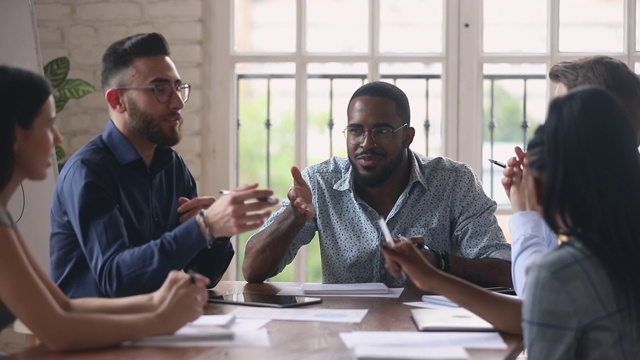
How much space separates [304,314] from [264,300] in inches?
8.8

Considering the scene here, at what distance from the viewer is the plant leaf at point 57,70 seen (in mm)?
3621

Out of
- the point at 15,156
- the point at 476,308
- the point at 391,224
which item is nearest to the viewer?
the point at 15,156

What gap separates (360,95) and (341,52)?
2.69ft

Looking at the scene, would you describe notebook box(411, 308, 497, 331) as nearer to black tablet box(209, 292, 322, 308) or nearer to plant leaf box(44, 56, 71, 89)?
black tablet box(209, 292, 322, 308)

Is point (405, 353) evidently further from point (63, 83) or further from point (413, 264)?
point (63, 83)

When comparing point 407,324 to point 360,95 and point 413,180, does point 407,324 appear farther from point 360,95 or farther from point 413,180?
point 360,95

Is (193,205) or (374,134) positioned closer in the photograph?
(193,205)

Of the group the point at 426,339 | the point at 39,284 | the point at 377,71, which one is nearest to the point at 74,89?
the point at 377,71

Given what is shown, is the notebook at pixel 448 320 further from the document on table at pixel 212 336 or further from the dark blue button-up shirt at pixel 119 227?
the dark blue button-up shirt at pixel 119 227

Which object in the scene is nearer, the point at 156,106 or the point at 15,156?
the point at 15,156

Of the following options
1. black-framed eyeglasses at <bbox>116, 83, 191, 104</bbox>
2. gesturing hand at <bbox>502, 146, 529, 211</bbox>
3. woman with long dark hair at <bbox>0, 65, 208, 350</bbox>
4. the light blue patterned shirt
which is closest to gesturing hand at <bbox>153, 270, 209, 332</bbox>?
woman with long dark hair at <bbox>0, 65, 208, 350</bbox>

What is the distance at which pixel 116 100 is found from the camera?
2654 mm

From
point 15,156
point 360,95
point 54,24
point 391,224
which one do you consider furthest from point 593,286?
point 54,24

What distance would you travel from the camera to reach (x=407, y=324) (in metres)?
2.04
